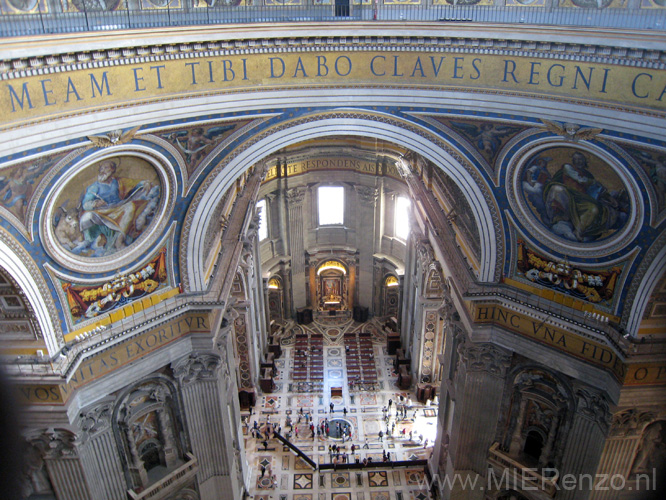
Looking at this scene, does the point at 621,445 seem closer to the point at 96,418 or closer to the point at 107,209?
the point at 96,418

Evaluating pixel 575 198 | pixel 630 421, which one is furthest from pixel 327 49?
pixel 630 421

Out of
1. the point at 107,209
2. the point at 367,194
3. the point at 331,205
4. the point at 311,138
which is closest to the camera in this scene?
the point at 107,209

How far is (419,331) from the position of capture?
29062 millimetres

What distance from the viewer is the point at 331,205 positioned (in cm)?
3553

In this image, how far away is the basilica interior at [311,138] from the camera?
1363 centimetres

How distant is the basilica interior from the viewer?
1363 centimetres

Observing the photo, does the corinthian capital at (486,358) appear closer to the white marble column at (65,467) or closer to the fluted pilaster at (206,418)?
the fluted pilaster at (206,418)

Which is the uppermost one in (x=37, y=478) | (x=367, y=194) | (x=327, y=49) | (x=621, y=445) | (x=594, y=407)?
(x=327, y=49)

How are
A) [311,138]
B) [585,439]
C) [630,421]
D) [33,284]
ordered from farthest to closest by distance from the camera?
[311,138], [585,439], [630,421], [33,284]

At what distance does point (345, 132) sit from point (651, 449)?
12699mm

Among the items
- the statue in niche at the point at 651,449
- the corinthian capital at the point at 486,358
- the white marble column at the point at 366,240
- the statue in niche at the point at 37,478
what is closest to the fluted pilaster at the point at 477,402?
the corinthian capital at the point at 486,358

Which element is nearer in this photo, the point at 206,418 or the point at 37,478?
the point at 37,478

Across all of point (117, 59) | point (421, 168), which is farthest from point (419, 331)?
point (117, 59)

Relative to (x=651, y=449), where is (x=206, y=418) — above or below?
below
